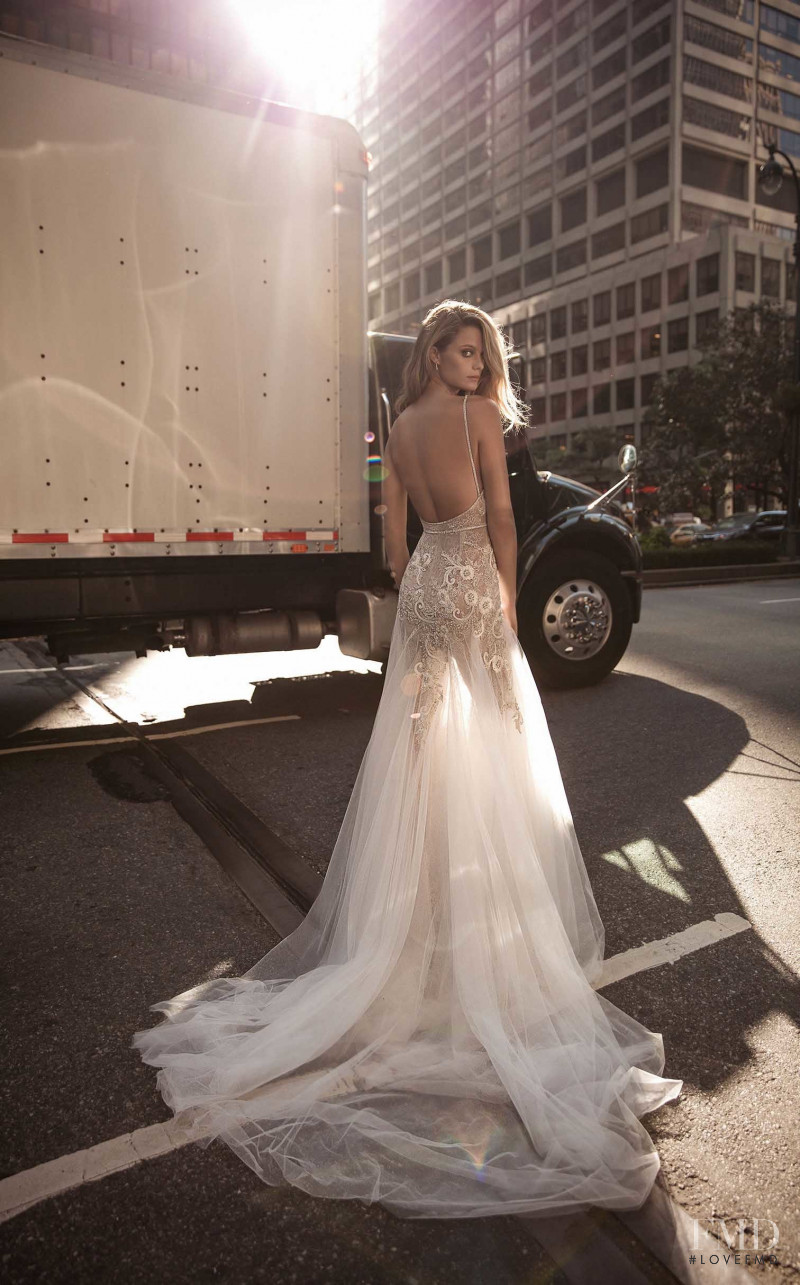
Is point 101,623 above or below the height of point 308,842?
above

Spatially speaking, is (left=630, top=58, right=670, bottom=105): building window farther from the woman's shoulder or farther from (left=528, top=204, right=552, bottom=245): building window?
the woman's shoulder

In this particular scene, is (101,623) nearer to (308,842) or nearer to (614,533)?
(308,842)

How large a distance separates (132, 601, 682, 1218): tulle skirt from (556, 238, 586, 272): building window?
7222cm

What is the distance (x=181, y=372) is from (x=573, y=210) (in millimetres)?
71831

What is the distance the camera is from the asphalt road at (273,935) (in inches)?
70.6

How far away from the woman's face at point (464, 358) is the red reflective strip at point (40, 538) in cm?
316

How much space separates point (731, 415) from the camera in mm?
31453

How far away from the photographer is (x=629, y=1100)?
7.01ft

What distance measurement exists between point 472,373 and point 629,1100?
6.66 ft

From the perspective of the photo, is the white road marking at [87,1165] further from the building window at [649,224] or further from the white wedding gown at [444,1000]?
the building window at [649,224]

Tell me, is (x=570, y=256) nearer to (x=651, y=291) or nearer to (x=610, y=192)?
(x=610, y=192)

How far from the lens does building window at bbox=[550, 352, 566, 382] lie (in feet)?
228

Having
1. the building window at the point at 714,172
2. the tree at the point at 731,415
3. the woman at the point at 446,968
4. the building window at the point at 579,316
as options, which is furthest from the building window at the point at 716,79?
the woman at the point at 446,968

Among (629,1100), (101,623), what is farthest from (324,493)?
(629,1100)
